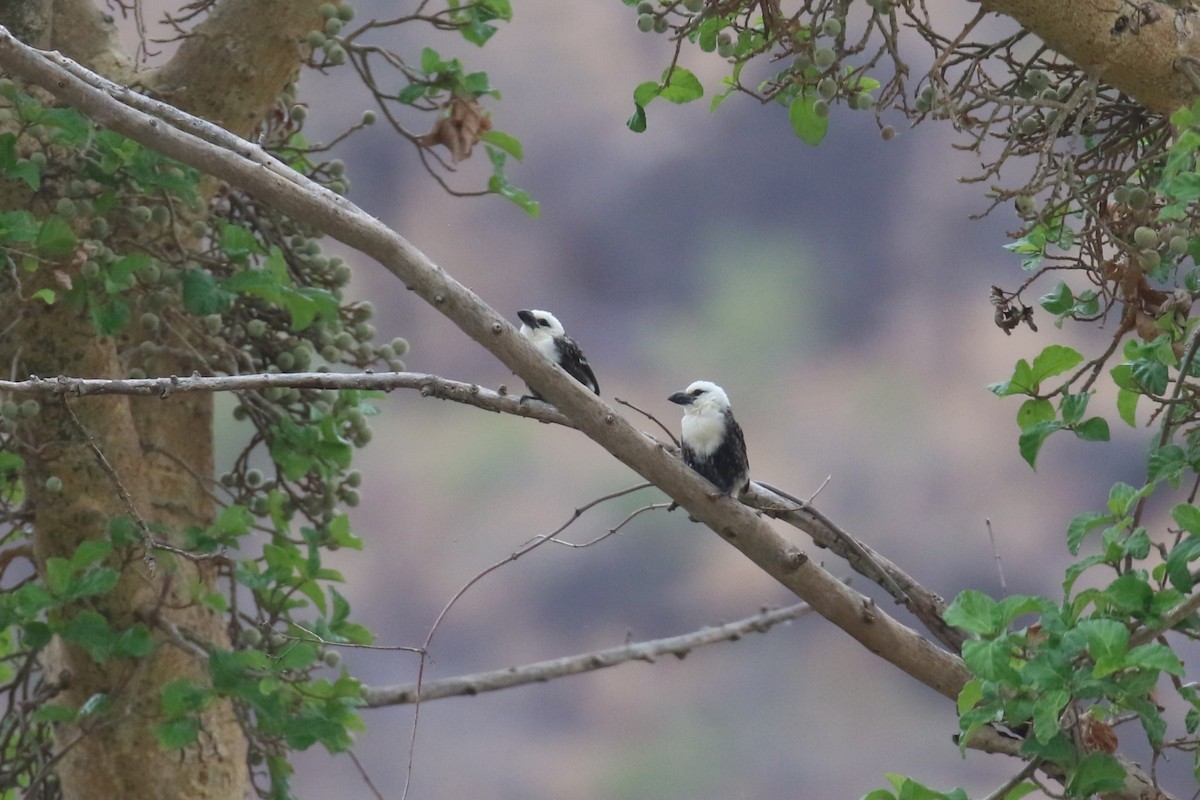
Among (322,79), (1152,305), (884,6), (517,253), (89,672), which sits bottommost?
(89,672)

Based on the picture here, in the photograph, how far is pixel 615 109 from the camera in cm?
280

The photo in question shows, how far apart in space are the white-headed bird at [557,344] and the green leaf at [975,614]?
0.85 m

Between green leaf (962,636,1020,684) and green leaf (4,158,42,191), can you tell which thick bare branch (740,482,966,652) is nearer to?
green leaf (962,636,1020,684)

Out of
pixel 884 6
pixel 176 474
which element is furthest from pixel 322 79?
pixel 884 6

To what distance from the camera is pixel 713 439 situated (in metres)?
1.66

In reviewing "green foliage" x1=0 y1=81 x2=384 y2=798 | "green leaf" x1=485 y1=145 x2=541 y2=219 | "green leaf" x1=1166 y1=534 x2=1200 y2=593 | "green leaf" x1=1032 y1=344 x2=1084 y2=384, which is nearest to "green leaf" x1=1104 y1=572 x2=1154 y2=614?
"green leaf" x1=1166 y1=534 x2=1200 y2=593

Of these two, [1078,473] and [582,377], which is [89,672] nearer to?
[582,377]

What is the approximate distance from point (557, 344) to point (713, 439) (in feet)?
1.07

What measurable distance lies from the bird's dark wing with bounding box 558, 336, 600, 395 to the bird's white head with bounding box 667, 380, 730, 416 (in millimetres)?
167

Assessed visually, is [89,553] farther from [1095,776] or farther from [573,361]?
[1095,776]

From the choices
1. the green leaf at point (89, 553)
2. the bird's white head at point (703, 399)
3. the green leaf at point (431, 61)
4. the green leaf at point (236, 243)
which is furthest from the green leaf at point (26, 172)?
the bird's white head at point (703, 399)

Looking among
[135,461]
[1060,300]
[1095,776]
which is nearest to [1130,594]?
[1095,776]

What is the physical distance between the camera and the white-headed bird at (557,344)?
1.88 m

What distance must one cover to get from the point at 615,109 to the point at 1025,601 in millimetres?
1933
